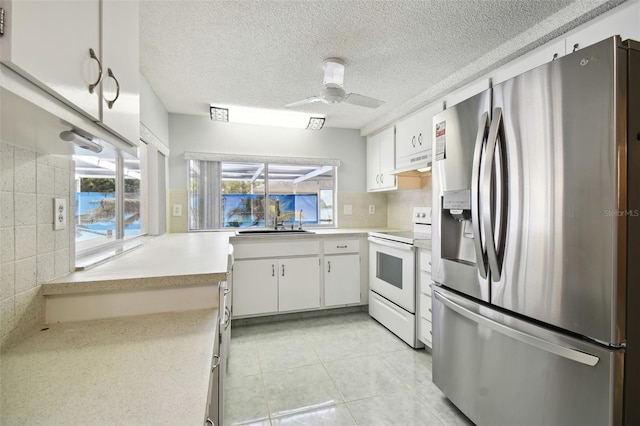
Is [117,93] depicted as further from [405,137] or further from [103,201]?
[405,137]

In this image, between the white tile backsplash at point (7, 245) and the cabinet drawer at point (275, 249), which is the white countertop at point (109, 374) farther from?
the cabinet drawer at point (275, 249)

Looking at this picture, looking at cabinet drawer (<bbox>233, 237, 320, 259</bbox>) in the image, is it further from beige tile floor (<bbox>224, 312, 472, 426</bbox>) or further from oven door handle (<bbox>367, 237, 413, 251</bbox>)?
beige tile floor (<bbox>224, 312, 472, 426</bbox>)

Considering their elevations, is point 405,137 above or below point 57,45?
above

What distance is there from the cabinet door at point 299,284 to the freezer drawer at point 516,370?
4.94ft

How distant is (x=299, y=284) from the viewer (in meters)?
3.06

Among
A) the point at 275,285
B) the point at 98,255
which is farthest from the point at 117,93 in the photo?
the point at 275,285

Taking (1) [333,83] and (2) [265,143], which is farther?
(2) [265,143]

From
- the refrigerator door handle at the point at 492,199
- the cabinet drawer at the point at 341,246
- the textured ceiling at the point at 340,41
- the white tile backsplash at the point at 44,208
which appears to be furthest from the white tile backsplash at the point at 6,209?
the cabinet drawer at the point at 341,246

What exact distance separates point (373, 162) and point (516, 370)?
2758 millimetres

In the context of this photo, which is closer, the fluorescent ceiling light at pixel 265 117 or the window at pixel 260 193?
the fluorescent ceiling light at pixel 265 117

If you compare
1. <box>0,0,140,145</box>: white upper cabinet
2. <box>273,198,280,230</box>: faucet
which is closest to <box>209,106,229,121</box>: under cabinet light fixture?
<box>273,198,280,230</box>: faucet

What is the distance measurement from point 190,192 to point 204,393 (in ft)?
10.0

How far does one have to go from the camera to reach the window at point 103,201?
1.62m

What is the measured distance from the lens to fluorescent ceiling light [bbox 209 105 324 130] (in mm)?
3010
